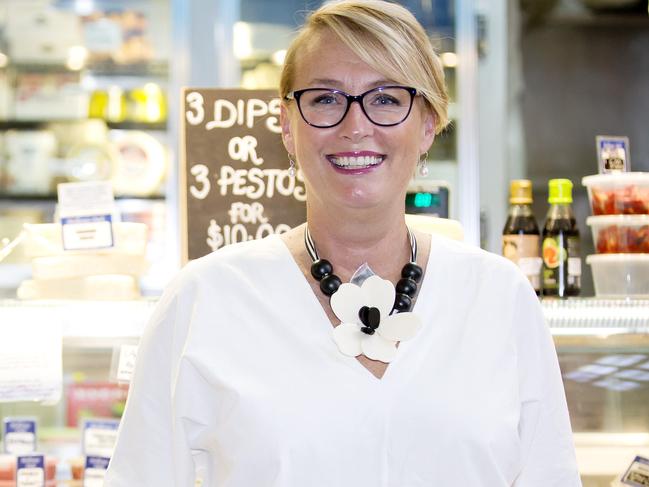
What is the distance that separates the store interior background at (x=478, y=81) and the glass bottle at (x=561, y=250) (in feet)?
6.57

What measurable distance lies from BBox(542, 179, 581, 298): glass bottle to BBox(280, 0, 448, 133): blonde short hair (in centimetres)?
66

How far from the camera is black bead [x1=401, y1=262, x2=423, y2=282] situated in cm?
141

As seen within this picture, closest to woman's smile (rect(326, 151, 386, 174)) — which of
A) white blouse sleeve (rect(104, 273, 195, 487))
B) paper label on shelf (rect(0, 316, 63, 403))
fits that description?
white blouse sleeve (rect(104, 273, 195, 487))

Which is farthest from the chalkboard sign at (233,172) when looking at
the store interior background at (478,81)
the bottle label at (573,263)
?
the store interior background at (478,81)

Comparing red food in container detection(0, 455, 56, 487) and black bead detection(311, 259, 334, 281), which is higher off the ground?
black bead detection(311, 259, 334, 281)

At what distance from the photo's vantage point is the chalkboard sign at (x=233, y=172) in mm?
1972

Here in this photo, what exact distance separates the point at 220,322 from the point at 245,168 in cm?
71

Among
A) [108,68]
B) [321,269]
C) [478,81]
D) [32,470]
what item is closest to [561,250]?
[321,269]

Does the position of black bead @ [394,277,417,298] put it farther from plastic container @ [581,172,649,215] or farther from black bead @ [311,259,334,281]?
plastic container @ [581,172,649,215]

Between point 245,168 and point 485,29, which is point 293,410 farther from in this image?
point 485,29

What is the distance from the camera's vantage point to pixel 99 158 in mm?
4539

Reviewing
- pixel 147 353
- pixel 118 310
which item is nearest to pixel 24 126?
pixel 118 310

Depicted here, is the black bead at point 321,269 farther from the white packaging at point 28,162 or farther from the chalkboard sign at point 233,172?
the white packaging at point 28,162

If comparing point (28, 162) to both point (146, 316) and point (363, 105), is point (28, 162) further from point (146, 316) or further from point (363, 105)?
point (363, 105)
